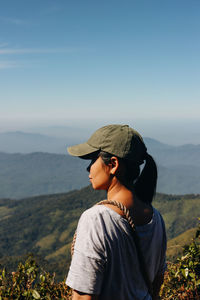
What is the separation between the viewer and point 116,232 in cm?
279

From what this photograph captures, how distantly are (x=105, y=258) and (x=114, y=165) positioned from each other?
996 mm

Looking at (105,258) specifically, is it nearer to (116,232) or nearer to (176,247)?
(116,232)

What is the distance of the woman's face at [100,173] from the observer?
10.7ft

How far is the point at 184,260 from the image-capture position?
6.79m

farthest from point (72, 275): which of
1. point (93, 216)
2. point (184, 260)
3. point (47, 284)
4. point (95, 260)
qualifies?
point (184, 260)

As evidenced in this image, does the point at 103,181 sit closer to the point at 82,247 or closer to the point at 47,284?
the point at 82,247

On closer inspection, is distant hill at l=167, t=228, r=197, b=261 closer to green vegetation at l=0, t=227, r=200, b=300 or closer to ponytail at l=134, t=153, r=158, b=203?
green vegetation at l=0, t=227, r=200, b=300

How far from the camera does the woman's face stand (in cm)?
325

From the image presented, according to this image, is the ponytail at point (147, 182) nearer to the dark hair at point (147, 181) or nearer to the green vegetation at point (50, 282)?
the dark hair at point (147, 181)

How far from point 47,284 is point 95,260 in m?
3.26

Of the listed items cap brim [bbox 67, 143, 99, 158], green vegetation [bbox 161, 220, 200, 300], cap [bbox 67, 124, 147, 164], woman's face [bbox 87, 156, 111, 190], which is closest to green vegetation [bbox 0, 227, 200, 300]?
green vegetation [bbox 161, 220, 200, 300]

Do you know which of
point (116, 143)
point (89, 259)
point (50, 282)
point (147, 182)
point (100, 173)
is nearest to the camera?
point (89, 259)

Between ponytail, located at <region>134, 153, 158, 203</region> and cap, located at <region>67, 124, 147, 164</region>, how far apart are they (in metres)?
0.57

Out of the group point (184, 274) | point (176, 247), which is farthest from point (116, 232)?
point (176, 247)
